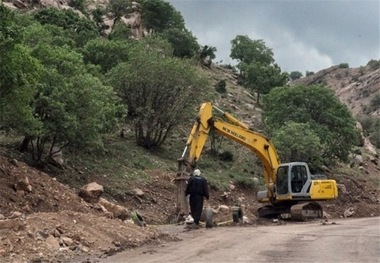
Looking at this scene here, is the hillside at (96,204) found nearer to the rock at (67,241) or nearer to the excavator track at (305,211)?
the rock at (67,241)

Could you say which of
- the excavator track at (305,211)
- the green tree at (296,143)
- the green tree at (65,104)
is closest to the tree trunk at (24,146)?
the green tree at (65,104)

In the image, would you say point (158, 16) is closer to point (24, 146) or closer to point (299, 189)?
point (24, 146)

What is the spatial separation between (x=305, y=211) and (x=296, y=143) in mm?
11682

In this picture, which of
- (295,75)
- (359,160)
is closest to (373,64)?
(295,75)

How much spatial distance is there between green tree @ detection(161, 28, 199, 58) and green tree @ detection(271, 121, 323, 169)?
1178 inches

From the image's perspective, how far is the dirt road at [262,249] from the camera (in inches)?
396

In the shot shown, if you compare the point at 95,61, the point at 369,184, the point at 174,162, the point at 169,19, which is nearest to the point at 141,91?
the point at 174,162

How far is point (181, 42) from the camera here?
2552 inches

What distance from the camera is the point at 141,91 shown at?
109ft

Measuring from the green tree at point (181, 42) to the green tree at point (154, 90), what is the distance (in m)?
30.7

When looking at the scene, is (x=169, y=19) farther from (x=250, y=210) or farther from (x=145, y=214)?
(x=145, y=214)

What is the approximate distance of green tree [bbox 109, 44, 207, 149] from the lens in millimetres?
32719

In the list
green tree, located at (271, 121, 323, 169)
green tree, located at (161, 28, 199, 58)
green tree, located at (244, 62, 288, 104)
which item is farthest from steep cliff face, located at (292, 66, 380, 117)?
green tree, located at (271, 121, 323, 169)

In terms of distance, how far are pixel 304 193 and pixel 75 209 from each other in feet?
38.1
